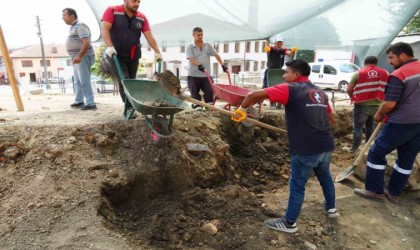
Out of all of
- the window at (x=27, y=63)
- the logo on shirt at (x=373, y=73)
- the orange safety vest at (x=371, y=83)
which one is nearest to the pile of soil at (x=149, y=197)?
the orange safety vest at (x=371, y=83)

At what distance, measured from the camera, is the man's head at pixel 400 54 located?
318 cm

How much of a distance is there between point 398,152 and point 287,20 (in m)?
4.07

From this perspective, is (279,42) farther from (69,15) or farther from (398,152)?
(69,15)

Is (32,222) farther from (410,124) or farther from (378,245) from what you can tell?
(410,124)

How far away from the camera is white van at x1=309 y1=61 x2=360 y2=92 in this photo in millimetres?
16288

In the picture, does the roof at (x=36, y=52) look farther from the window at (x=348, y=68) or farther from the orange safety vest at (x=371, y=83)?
the orange safety vest at (x=371, y=83)

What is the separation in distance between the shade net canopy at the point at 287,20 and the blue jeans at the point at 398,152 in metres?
3.40

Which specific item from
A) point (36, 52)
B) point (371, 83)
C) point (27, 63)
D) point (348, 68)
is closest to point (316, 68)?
point (348, 68)

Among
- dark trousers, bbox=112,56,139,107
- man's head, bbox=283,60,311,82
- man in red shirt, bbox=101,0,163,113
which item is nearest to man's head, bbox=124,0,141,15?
man in red shirt, bbox=101,0,163,113

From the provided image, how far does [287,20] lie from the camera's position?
6.51 metres

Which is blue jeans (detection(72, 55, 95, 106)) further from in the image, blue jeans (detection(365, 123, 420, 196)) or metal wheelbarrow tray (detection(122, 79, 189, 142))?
blue jeans (detection(365, 123, 420, 196))

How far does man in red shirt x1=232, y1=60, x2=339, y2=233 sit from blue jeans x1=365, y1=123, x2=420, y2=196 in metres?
1.07

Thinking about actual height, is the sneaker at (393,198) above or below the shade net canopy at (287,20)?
below

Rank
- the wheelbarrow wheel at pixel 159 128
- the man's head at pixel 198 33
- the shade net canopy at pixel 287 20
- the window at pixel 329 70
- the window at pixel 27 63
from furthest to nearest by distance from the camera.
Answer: the window at pixel 27 63 → the window at pixel 329 70 → the shade net canopy at pixel 287 20 → the man's head at pixel 198 33 → the wheelbarrow wheel at pixel 159 128
